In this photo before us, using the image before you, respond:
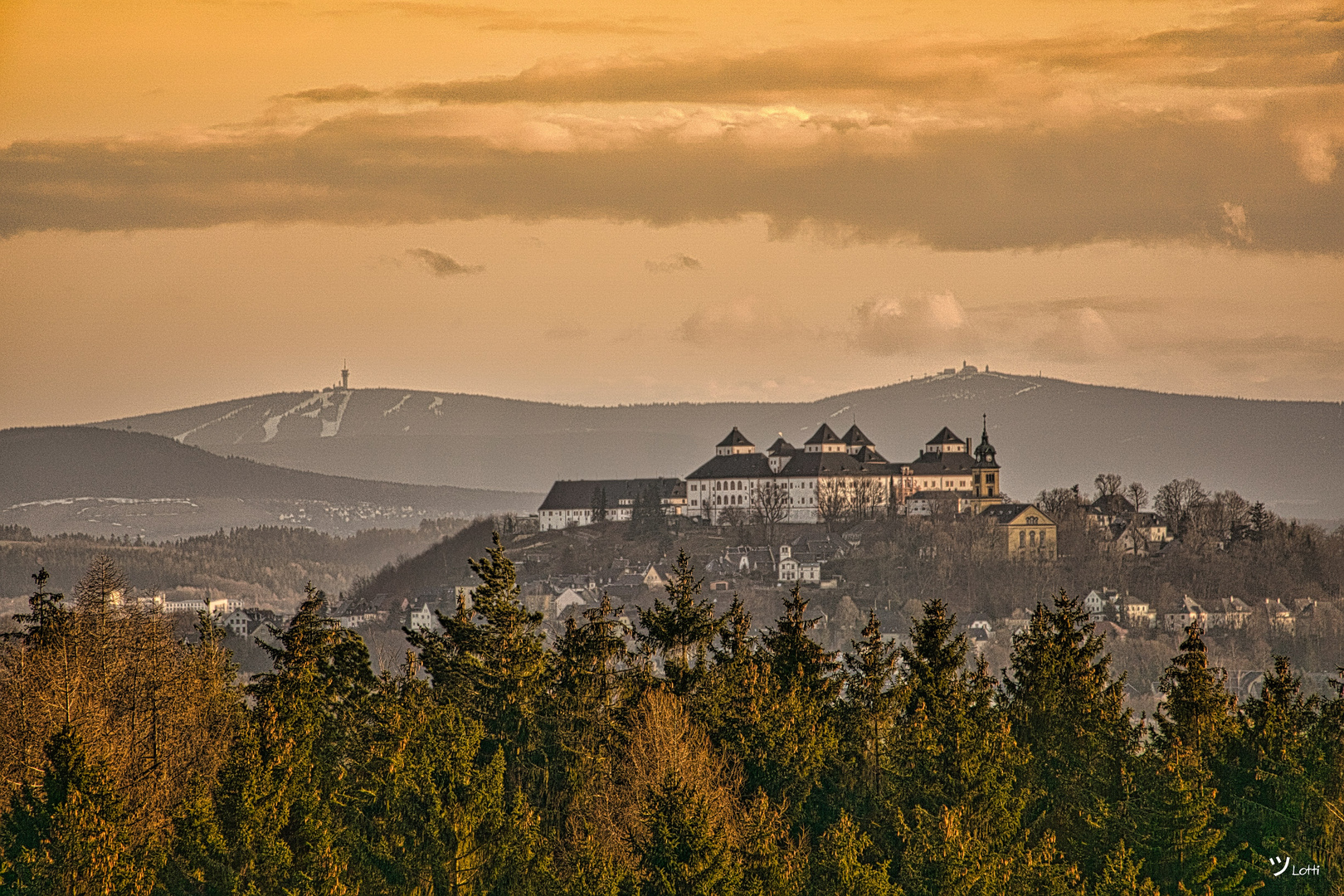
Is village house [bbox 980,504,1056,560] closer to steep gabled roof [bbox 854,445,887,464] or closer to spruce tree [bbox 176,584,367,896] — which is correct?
steep gabled roof [bbox 854,445,887,464]

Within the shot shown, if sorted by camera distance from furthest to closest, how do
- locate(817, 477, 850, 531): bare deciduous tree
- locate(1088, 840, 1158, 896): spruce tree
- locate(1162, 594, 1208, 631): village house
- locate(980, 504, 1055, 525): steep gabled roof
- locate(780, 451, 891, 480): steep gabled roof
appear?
locate(780, 451, 891, 480): steep gabled roof → locate(817, 477, 850, 531): bare deciduous tree → locate(980, 504, 1055, 525): steep gabled roof → locate(1162, 594, 1208, 631): village house → locate(1088, 840, 1158, 896): spruce tree

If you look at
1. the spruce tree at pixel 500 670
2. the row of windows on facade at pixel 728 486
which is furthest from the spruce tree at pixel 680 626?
the row of windows on facade at pixel 728 486

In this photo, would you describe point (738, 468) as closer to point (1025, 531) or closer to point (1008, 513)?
point (1008, 513)

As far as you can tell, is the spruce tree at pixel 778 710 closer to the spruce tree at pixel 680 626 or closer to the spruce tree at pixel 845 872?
the spruce tree at pixel 680 626

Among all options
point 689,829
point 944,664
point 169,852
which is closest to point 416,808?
point 169,852

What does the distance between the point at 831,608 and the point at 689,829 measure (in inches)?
5135

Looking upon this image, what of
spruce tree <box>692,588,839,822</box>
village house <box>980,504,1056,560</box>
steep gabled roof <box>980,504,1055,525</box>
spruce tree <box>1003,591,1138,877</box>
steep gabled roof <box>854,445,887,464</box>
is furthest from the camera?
steep gabled roof <box>854,445,887,464</box>

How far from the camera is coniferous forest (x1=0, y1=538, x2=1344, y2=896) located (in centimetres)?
3441

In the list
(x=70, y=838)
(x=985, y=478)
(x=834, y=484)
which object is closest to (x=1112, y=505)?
(x=985, y=478)

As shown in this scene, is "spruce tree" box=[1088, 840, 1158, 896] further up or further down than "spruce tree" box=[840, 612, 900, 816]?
further down

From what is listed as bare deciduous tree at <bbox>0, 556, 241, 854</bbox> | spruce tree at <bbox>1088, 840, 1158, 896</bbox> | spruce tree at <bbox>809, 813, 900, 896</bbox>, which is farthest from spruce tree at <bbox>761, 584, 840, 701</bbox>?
bare deciduous tree at <bbox>0, 556, 241, 854</bbox>

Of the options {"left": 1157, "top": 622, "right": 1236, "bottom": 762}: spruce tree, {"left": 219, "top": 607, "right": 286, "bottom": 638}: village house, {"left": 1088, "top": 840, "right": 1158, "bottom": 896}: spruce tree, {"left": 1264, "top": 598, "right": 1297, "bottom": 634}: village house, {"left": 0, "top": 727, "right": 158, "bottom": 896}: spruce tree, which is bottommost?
{"left": 219, "top": 607, "right": 286, "bottom": 638}: village house

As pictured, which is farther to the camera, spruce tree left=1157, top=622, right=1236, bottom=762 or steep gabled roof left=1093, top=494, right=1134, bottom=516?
steep gabled roof left=1093, top=494, right=1134, bottom=516

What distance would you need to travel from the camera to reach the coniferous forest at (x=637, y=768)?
34.4 metres
